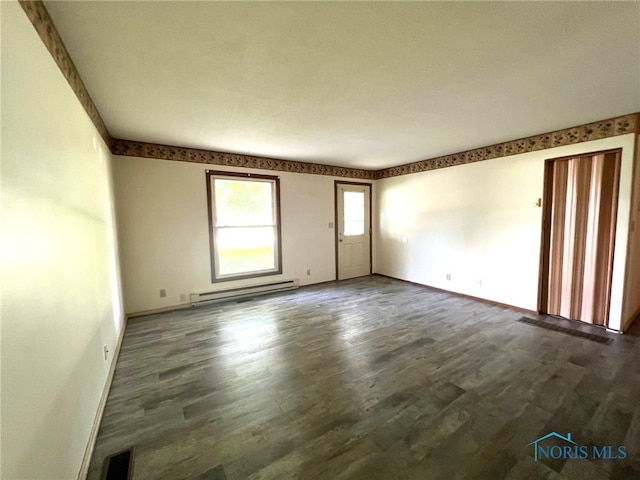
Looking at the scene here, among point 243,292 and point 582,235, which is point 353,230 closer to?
point 243,292

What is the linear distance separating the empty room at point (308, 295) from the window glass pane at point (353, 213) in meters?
1.42

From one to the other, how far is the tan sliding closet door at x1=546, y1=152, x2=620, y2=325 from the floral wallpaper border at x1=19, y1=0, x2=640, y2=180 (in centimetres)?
30

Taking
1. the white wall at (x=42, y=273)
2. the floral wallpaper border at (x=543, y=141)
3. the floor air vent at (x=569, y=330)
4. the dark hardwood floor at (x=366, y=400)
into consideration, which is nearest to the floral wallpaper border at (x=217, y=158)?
the floral wallpaper border at (x=543, y=141)

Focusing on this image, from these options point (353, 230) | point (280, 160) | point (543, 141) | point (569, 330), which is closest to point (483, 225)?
point (543, 141)

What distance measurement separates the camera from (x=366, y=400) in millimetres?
1969

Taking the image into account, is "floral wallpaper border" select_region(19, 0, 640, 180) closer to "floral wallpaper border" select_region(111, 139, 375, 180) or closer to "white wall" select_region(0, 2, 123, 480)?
"floral wallpaper border" select_region(111, 139, 375, 180)

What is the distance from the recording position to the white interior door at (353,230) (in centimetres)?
566

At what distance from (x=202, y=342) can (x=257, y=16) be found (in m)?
2.94

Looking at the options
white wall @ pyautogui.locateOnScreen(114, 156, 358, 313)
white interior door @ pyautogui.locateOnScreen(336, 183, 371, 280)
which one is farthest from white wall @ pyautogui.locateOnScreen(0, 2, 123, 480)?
white interior door @ pyautogui.locateOnScreen(336, 183, 371, 280)

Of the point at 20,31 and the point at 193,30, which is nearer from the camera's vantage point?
the point at 20,31

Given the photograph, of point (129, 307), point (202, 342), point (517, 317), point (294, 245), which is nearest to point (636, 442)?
point (517, 317)

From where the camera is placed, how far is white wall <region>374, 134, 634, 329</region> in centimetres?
317

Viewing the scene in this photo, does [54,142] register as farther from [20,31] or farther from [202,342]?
[202,342]

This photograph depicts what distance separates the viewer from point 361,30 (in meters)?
1.50
